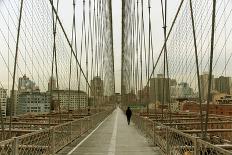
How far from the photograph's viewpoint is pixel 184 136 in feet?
27.4

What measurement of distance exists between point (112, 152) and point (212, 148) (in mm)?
A: 6301

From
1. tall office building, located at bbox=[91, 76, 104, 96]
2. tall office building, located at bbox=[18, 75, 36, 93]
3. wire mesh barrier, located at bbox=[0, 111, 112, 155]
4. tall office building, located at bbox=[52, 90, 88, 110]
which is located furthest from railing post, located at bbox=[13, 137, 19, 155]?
tall office building, located at bbox=[91, 76, 104, 96]

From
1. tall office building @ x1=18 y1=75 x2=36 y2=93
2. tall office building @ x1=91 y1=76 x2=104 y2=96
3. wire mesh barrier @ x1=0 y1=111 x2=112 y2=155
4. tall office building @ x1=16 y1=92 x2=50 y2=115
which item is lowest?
wire mesh barrier @ x1=0 y1=111 x2=112 y2=155

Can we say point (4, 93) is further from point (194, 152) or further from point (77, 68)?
point (77, 68)

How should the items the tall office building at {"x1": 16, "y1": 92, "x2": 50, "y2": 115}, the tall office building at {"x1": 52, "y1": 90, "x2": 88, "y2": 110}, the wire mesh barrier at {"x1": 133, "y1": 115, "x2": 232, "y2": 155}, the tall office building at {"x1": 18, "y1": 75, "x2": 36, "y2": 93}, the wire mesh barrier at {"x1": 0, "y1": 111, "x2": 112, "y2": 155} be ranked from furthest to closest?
the tall office building at {"x1": 52, "y1": 90, "x2": 88, "y2": 110} < the tall office building at {"x1": 16, "y1": 92, "x2": 50, "y2": 115} < the tall office building at {"x1": 18, "y1": 75, "x2": 36, "y2": 93} < the wire mesh barrier at {"x1": 0, "y1": 111, "x2": 112, "y2": 155} < the wire mesh barrier at {"x1": 133, "y1": 115, "x2": 232, "y2": 155}

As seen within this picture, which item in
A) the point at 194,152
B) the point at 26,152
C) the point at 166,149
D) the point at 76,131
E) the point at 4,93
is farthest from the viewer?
the point at 76,131

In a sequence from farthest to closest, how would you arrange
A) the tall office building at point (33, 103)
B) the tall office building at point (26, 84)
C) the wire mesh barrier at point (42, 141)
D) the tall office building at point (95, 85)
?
the tall office building at point (95, 85), the tall office building at point (33, 103), the tall office building at point (26, 84), the wire mesh barrier at point (42, 141)

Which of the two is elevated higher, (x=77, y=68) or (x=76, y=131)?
(x=77, y=68)

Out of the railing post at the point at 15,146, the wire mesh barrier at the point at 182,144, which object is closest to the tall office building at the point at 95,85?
the wire mesh barrier at the point at 182,144

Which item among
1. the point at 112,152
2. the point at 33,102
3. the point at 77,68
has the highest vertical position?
the point at 77,68

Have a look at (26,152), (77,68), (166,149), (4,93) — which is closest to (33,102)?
(77,68)

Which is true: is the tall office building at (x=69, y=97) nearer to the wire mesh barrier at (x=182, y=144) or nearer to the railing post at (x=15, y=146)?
the wire mesh barrier at (x=182, y=144)

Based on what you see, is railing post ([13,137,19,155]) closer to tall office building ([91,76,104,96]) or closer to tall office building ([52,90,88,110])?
tall office building ([52,90,88,110])

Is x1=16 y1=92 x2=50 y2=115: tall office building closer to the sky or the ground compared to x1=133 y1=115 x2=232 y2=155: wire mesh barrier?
closer to the sky
